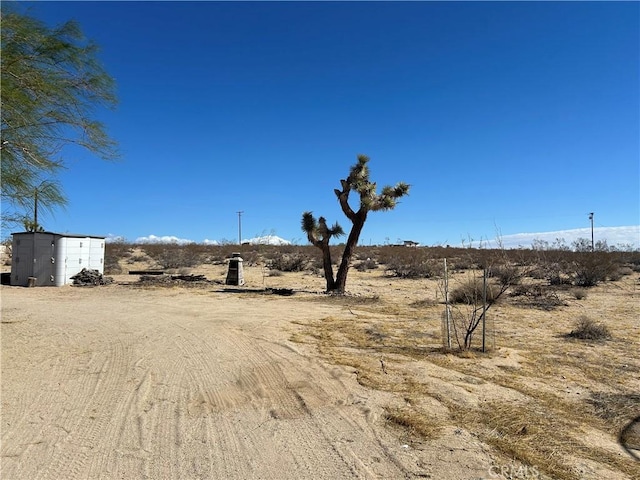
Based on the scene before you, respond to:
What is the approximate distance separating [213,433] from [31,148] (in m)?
5.61

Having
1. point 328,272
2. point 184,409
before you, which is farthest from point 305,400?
point 328,272

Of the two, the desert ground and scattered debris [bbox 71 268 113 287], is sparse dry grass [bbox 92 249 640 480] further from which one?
scattered debris [bbox 71 268 113 287]

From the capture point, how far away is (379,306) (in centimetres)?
1533

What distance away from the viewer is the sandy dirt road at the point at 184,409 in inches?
162

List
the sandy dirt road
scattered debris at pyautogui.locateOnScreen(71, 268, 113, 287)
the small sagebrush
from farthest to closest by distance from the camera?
scattered debris at pyautogui.locateOnScreen(71, 268, 113, 287)
the small sagebrush
the sandy dirt road

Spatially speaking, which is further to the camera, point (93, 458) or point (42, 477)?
point (93, 458)

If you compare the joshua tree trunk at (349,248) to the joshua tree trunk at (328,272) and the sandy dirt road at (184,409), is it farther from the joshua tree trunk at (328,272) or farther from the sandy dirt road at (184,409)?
the sandy dirt road at (184,409)

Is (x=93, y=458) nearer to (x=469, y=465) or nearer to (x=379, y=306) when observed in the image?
(x=469, y=465)

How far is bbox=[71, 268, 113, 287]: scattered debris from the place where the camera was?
2100cm

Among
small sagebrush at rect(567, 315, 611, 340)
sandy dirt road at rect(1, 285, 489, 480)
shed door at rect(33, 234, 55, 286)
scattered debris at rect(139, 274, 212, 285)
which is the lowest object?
sandy dirt road at rect(1, 285, 489, 480)

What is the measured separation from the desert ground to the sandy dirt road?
0.02 metres

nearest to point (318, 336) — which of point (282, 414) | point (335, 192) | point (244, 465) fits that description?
point (282, 414)

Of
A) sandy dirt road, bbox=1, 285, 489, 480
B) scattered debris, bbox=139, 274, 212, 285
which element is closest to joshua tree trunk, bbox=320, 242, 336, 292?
scattered debris, bbox=139, 274, 212, 285

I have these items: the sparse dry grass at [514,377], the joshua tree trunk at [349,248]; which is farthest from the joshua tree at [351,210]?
the sparse dry grass at [514,377]
